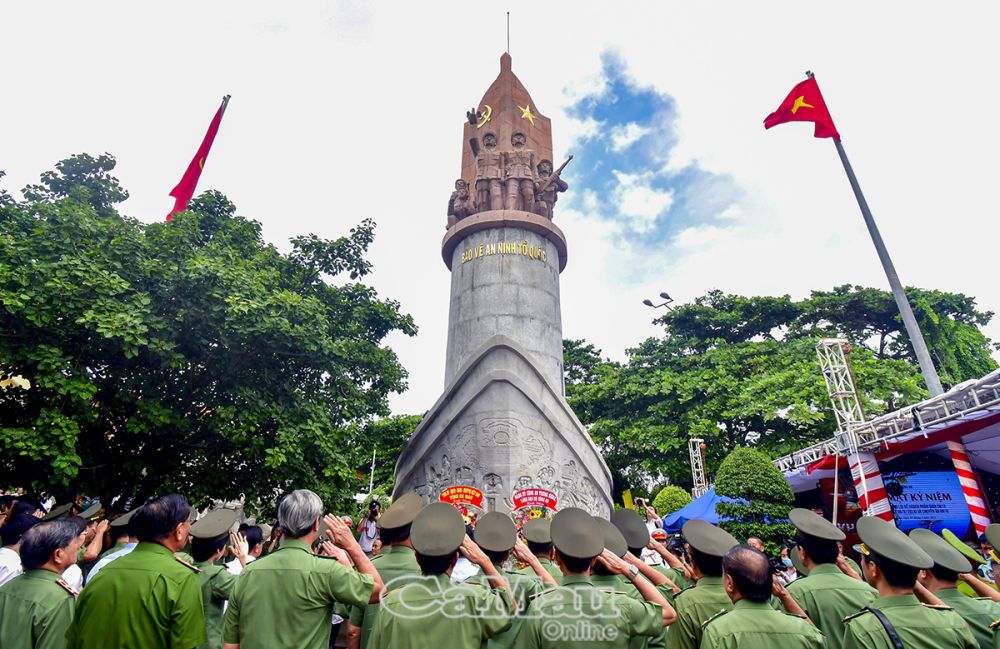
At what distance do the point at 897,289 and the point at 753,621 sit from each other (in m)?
11.4

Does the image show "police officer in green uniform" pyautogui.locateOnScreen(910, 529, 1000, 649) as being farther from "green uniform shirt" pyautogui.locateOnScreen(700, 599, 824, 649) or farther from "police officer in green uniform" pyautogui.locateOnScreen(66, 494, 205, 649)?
"police officer in green uniform" pyautogui.locateOnScreen(66, 494, 205, 649)

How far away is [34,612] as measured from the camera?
2.95 meters

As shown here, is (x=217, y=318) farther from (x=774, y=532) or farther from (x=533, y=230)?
(x=774, y=532)

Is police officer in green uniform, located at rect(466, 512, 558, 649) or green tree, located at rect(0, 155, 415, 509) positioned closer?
police officer in green uniform, located at rect(466, 512, 558, 649)

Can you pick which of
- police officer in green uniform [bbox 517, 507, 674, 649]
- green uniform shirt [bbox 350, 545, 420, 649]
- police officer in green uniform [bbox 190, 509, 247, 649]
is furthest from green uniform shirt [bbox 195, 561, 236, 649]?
police officer in green uniform [bbox 517, 507, 674, 649]

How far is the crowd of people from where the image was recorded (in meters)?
2.61

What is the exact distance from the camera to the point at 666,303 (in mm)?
25391

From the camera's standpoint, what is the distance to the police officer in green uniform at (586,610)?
2762 mm

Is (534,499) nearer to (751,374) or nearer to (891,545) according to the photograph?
(891,545)

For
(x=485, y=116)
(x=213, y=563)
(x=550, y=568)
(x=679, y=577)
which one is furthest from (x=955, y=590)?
(x=485, y=116)

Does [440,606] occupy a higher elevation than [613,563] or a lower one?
lower

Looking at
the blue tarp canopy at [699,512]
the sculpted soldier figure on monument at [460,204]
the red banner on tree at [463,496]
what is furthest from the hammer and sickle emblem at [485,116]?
the blue tarp canopy at [699,512]

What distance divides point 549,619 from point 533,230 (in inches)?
432

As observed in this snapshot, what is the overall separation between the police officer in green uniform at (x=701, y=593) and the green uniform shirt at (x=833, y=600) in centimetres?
63
